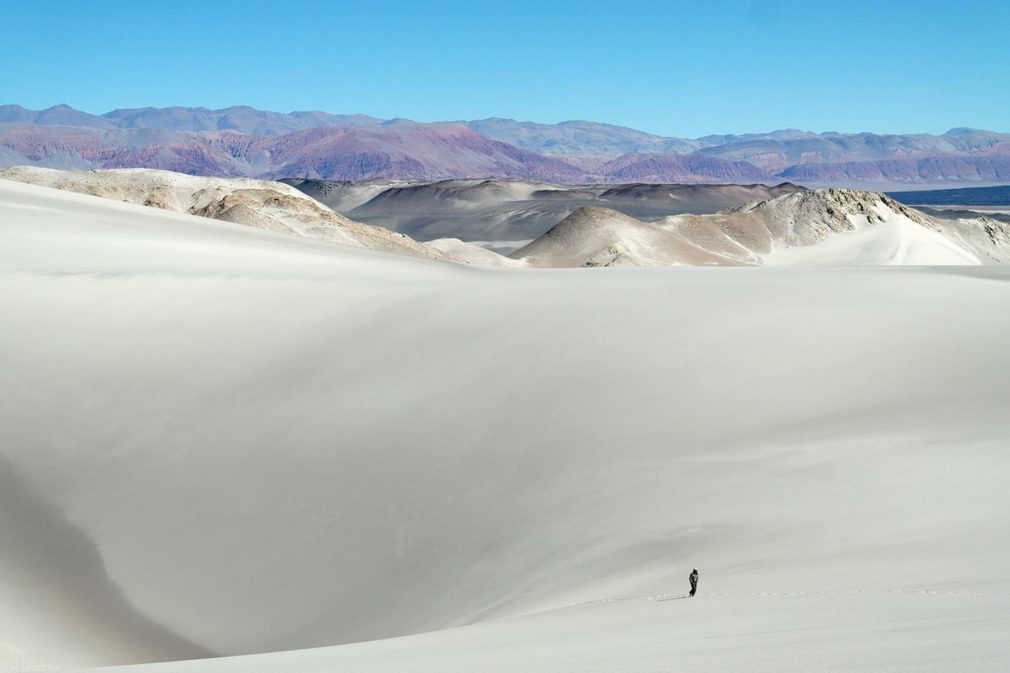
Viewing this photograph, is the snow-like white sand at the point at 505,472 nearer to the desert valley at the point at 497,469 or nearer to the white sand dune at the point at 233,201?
the desert valley at the point at 497,469

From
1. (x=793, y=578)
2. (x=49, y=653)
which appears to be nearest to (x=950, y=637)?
(x=793, y=578)

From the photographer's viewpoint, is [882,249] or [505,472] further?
[882,249]

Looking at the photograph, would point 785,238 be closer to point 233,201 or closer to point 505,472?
point 233,201

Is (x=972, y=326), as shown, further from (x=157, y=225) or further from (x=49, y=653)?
(x=157, y=225)

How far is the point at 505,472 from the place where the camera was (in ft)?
37.0

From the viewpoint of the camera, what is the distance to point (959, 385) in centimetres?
1148

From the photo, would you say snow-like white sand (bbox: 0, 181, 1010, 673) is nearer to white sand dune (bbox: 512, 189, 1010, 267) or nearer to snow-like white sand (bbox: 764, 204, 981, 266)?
white sand dune (bbox: 512, 189, 1010, 267)

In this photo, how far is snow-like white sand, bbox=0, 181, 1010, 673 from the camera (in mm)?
6832

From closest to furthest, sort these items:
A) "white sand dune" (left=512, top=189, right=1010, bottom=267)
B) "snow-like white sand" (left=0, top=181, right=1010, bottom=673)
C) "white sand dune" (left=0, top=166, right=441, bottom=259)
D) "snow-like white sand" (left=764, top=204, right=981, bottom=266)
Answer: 1. "snow-like white sand" (left=0, top=181, right=1010, bottom=673)
2. "white sand dune" (left=0, top=166, right=441, bottom=259)
3. "white sand dune" (left=512, top=189, right=1010, bottom=267)
4. "snow-like white sand" (left=764, top=204, right=981, bottom=266)

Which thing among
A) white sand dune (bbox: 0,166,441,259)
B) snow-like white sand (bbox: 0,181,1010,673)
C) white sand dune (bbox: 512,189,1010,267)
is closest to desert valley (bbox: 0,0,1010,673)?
snow-like white sand (bbox: 0,181,1010,673)

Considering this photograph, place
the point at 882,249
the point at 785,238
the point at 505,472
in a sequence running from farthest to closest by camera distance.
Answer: the point at 785,238, the point at 882,249, the point at 505,472

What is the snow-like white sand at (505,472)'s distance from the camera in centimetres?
683

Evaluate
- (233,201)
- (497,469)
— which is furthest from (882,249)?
(497,469)

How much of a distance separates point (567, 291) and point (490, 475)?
6.25 m
